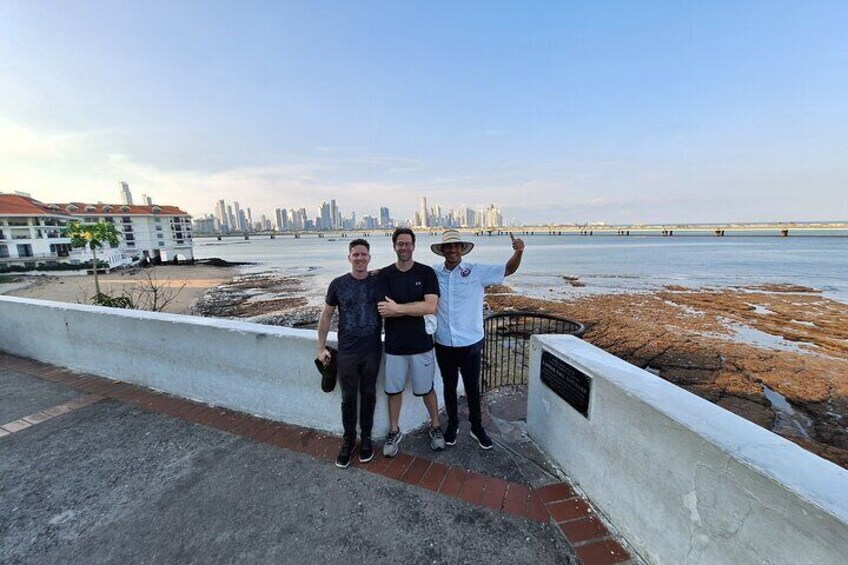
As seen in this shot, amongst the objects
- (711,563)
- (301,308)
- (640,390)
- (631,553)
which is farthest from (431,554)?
(301,308)

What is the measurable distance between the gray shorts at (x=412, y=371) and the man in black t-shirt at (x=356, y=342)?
129 mm

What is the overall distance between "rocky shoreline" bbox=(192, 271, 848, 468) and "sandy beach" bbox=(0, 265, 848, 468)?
0.03 m

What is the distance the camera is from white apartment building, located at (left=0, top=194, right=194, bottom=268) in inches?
1695

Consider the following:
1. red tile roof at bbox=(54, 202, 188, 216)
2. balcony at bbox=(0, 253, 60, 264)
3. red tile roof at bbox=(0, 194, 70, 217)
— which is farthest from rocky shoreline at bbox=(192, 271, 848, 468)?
red tile roof at bbox=(54, 202, 188, 216)

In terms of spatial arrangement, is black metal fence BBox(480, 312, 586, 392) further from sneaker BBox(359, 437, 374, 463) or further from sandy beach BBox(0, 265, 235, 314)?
sandy beach BBox(0, 265, 235, 314)

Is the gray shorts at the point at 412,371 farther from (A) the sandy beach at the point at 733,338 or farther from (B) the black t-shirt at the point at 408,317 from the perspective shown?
(A) the sandy beach at the point at 733,338

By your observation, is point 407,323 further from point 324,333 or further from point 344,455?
point 344,455

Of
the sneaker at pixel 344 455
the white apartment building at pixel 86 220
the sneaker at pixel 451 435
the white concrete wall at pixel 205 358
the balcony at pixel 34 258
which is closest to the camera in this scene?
the sneaker at pixel 344 455

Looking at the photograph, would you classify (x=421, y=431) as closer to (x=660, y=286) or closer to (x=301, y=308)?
(x=301, y=308)

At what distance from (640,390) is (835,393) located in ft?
28.2

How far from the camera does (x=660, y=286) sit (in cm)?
2292

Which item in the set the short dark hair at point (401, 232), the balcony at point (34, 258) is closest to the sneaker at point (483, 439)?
the short dark hair at point (401, 232)

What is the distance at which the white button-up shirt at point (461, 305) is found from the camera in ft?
9.50

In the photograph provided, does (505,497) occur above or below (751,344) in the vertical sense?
above
